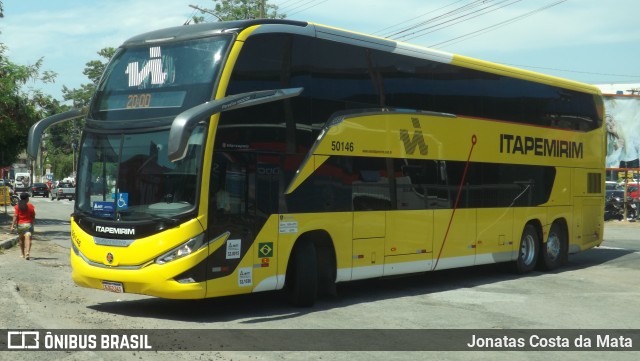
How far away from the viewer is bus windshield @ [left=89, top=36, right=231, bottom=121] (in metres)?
10.5

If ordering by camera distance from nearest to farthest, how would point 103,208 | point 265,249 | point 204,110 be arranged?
1. point 204,110
2. point 103,208
3. point 265,249

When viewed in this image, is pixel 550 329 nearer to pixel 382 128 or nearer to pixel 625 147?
pixel 382 128

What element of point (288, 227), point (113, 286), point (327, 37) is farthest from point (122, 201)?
point (327, 37)

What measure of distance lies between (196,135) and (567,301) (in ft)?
23.9

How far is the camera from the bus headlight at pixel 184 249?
397 inches

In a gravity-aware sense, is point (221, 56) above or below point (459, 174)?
above

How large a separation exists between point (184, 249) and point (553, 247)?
442 inches

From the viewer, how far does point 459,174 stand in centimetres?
1513

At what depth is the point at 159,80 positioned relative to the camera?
10.9 m

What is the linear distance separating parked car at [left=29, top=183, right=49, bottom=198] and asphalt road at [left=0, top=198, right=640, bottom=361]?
69.0m

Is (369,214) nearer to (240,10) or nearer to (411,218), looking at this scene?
(411,218)

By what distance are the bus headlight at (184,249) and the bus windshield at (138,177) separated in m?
0.40

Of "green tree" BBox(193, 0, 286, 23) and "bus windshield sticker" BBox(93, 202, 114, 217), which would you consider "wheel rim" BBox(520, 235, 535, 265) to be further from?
"green tree" BBox(193, 0, 286, 23)

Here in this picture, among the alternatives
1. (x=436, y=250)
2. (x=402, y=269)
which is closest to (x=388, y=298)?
(x=402, y=269)
